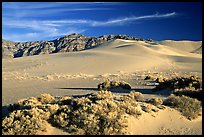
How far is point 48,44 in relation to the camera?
6565 inches

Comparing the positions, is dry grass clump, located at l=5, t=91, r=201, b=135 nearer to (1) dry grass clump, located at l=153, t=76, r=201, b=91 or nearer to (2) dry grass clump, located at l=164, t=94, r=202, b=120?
(2) dry grass clump, located at l=164, t=94, r=202, b=120

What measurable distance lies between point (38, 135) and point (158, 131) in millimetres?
3829

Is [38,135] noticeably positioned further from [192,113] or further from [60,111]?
[192,113]

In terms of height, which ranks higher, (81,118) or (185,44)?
(185,44)

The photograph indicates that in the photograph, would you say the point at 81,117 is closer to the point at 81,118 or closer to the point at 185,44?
the point at 81,118

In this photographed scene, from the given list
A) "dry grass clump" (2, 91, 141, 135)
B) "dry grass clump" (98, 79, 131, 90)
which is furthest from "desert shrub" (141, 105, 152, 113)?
"dry grass clump" (98, 79, 131, 90)

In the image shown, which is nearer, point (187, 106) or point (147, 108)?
point (147, 108)

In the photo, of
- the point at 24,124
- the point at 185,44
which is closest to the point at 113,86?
the point at 24,124

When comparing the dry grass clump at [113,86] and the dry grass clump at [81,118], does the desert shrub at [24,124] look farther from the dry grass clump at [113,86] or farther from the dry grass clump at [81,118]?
the dry grass clump at [113,86]

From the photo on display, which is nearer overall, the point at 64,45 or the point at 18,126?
the point at 18,126

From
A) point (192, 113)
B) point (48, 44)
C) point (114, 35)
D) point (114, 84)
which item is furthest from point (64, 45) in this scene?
point (192, 113)

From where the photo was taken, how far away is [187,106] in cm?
1312

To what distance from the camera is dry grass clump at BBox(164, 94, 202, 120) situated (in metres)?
12.6

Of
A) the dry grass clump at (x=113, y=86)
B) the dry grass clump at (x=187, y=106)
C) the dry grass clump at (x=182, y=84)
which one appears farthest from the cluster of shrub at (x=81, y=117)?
the dry grass clump at (x=113, y=86)
